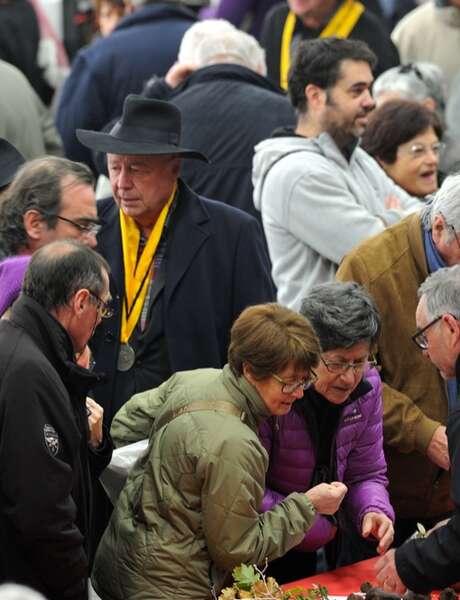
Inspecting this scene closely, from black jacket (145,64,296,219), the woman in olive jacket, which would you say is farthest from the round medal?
black jacket (145,64,296,219)

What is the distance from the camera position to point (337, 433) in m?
4.77

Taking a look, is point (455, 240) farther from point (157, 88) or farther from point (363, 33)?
point (363, 33)

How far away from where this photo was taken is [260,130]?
6.44 metres

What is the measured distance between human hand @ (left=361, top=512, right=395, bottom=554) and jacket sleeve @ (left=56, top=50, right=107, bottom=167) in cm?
370

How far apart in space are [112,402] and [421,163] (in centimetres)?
195

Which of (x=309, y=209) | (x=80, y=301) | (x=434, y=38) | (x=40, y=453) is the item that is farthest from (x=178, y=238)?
(x=434, y=38)

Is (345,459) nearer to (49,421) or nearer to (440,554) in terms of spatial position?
(440,554)

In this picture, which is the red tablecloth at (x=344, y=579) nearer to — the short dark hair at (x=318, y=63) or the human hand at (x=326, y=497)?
the human hand at (x=326, y=497)

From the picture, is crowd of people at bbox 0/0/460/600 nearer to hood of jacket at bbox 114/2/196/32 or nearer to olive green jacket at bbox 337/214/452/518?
olive green jacket at bbox 337/214/452/518

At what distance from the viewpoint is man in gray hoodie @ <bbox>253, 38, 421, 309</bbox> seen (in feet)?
18.5

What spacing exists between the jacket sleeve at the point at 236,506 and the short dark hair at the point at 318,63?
2185mm

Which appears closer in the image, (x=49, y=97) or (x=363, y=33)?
(x=363, y=33)

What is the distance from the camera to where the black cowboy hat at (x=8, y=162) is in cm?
534

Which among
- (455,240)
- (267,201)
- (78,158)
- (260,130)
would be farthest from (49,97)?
(455,240)
